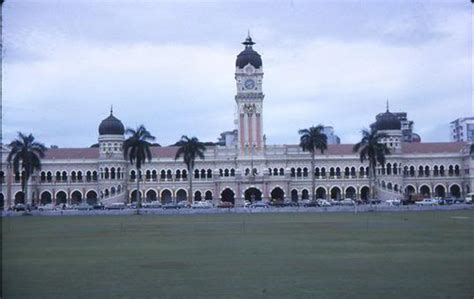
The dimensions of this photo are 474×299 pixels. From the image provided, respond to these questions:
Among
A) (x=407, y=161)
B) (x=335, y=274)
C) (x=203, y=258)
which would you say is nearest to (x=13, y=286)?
(x=203, y=258)

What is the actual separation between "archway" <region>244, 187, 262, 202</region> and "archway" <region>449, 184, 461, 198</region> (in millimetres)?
27662

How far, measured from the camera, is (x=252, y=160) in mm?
91875

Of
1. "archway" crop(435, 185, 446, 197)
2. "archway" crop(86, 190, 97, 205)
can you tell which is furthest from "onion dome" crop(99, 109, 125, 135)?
"archway" crop(435, 185, 446, 197)

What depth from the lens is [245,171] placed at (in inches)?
3610

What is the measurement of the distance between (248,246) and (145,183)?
69789 millimetres

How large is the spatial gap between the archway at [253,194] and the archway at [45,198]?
91.3 ft

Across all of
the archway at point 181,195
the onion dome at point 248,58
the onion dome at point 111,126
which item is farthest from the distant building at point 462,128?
the onion dome at point 111,126

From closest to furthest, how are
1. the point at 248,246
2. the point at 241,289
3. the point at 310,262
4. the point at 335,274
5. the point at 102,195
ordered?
1. the point at 241,289
2. the point at 335,274
3. the point at 310,262
4. the point at 248,246
5. the point at 102,195

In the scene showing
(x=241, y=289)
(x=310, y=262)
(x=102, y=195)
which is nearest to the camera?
(x=241, y=289)

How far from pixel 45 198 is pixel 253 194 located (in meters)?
29.9

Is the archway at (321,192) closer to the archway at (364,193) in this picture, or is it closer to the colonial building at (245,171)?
the colonial building at (245,171)

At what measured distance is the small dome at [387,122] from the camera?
96.2m

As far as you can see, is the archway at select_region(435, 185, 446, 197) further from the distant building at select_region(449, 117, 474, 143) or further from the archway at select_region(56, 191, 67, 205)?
the distant building at select_region(449, 117, 474, 143)

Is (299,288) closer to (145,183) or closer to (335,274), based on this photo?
(335,274)
